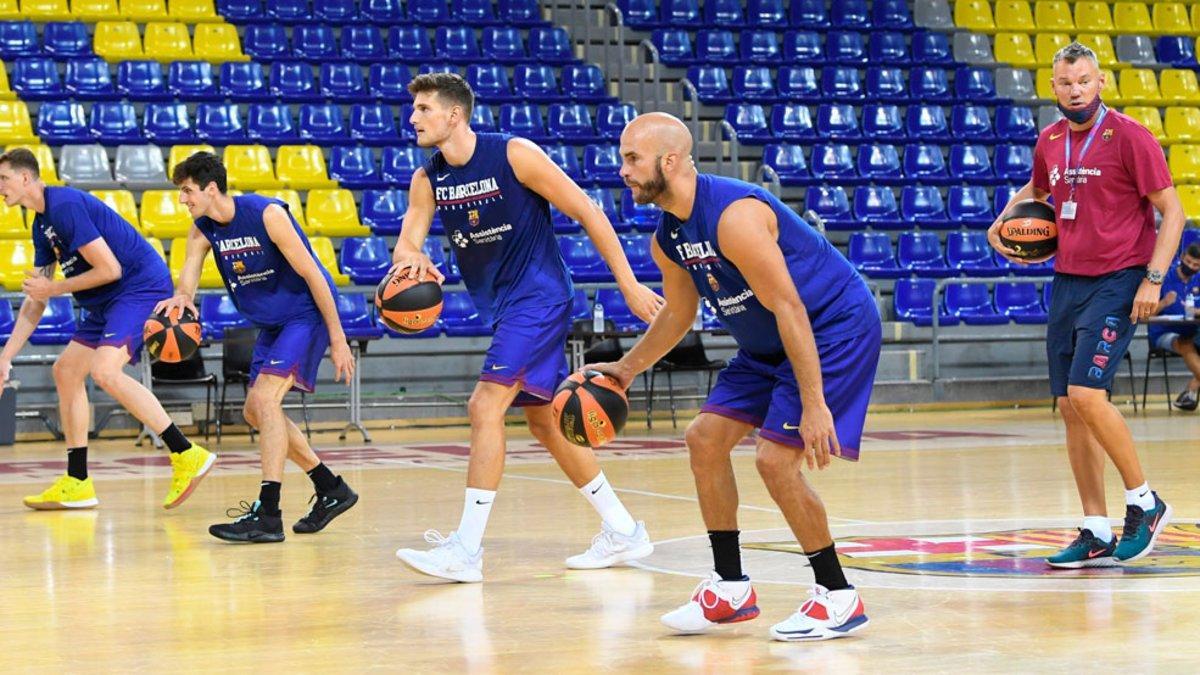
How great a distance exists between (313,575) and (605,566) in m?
1.07

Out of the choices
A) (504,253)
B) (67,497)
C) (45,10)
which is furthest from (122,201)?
(504,253)

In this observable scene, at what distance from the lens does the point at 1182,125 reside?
20.3 metres

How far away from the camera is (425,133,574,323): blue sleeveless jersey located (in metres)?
5.96

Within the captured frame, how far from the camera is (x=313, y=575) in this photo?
589 centimetres

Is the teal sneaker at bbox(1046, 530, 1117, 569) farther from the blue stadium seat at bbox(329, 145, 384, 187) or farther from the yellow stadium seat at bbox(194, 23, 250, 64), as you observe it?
the yellow stadium seat at bbox(194, 23, 250, 64)

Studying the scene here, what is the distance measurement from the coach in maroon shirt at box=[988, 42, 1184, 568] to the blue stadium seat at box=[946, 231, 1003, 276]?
11666mm

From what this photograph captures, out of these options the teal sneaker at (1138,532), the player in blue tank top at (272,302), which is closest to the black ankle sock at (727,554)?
the teal sneaker at (1138,532)

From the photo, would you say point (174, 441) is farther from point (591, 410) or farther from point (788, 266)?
point (788, 266)

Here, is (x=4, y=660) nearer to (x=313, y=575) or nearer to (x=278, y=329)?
(x=313, y=575)

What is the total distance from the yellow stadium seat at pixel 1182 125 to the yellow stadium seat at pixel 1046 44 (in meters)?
1.63

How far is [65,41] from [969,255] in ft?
32.2

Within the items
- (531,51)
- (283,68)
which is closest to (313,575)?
(283,68)

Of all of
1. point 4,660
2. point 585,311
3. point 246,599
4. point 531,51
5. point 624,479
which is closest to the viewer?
point 4,660

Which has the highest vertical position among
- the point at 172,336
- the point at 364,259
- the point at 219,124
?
the point at 219,124
